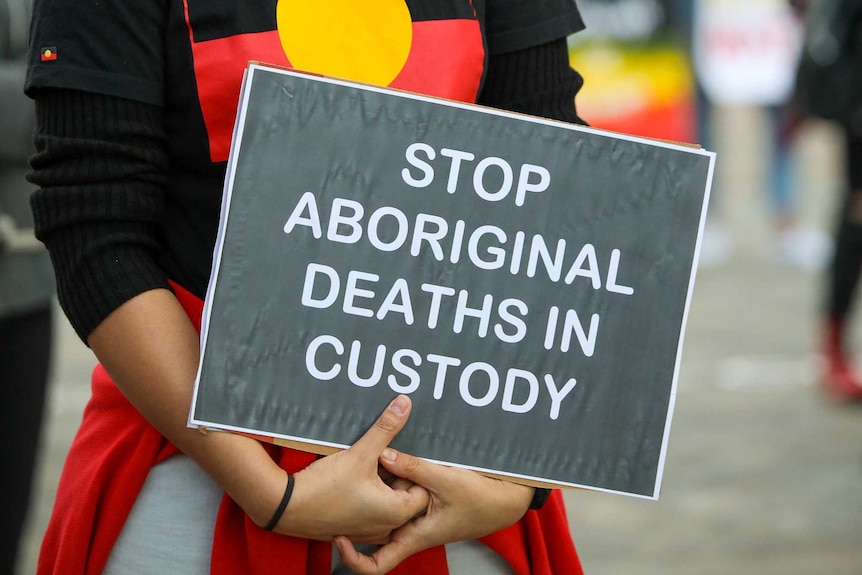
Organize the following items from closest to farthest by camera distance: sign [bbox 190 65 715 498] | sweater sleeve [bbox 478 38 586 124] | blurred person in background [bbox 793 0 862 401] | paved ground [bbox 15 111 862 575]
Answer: sign [bbox 190 65 715 498], sweater sleeve [bbox 478 38 586 124], paved ground [bbox 15 111 862 575], blurred person in background [bbox 793 0 862 401]

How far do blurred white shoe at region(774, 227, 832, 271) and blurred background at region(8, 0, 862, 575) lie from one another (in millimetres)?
18

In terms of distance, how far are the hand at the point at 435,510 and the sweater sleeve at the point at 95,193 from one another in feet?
1.19

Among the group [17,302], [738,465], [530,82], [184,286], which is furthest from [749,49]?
[184,286]

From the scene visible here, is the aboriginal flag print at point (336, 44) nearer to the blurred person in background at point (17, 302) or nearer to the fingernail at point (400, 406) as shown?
the fingernail at point (400, 406)

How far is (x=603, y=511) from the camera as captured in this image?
3906 millimetres

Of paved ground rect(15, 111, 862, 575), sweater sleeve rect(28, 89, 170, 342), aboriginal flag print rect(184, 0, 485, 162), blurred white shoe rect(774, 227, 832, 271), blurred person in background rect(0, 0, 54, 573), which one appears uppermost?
aboriginal flag print rect(184, 0, 485, 162)

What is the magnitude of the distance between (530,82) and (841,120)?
3619 millimetres

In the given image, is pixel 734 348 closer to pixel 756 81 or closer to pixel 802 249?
Result: pixel 802 249

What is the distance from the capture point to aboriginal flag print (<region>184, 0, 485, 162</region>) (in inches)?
53.4

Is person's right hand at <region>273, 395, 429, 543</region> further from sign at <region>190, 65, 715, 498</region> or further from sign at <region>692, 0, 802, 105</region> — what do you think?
sign at <region>692, 0, 802, 105</region>

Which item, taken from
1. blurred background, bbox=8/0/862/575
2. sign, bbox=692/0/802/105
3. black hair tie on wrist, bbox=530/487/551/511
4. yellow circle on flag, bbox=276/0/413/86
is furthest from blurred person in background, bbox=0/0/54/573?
sign, bbox=692/0/802/105

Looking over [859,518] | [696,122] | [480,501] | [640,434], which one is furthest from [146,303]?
[696,122]

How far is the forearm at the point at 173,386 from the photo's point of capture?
1322 millimetres

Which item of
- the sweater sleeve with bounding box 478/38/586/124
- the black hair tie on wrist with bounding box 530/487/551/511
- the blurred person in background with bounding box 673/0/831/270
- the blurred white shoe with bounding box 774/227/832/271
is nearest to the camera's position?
the black hair tie on wrist with bounding box 530/487/551/511
